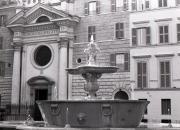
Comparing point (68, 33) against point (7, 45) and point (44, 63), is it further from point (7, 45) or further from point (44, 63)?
point (7, 45)

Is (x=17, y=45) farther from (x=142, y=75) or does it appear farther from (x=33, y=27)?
(x=142, y=75)

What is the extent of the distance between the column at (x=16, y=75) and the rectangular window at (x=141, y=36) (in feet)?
36.8

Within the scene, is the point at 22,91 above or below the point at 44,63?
below

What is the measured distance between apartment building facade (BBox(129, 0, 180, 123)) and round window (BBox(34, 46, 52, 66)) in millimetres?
8149

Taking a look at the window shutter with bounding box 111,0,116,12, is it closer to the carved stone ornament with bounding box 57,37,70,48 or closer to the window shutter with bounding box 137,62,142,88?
the carved stone ornament with bounding box 57,37,70,48

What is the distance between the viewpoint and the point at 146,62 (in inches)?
979

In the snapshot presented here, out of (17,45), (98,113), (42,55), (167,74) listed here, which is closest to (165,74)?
(167,74)

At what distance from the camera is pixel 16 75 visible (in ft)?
95.9

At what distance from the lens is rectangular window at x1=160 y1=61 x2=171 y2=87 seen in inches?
944

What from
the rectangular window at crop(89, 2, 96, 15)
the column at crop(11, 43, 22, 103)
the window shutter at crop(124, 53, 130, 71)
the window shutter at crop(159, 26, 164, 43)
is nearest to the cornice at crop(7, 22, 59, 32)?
the column at crop(11, 43, 22, 103)

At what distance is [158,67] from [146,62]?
3.46ft

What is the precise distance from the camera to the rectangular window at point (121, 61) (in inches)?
1005

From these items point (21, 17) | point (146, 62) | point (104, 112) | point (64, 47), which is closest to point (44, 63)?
point (64, 47)

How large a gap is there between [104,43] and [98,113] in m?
15.2
